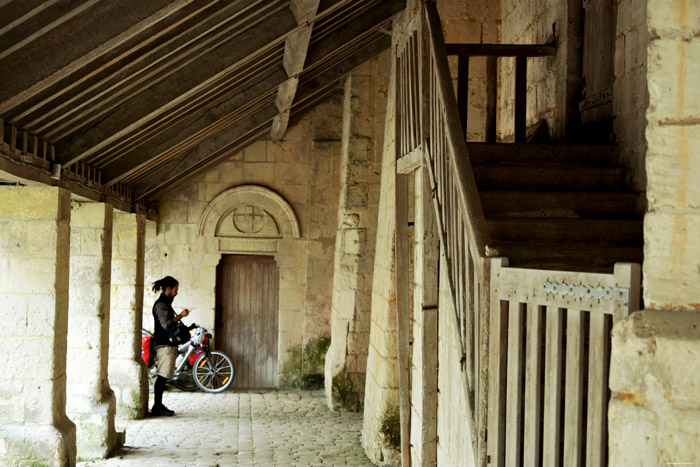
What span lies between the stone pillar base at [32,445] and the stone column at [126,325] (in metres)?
2.87

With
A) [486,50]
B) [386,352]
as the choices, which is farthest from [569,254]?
[386,352]

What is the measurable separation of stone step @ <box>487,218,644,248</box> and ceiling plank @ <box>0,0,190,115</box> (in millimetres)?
1736

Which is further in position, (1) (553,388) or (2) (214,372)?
(2) (214,372)

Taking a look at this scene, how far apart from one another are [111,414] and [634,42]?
494 cm

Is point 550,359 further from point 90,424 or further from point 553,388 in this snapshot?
point 90,424

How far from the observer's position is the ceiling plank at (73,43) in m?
3.27

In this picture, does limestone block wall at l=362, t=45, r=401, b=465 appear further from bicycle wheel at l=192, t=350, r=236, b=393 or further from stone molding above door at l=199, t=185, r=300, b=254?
stone molding above door at l=199, t=185, r=300, b=254

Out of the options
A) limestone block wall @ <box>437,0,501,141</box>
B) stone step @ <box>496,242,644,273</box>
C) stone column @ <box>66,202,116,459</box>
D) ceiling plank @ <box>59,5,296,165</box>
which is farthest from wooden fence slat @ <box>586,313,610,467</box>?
stone column @ <box>66,202,116,459</box>

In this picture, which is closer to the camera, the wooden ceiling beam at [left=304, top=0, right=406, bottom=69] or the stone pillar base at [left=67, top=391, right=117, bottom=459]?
the stone pillar base at [left=67, top=391, right=117, bottom=459]

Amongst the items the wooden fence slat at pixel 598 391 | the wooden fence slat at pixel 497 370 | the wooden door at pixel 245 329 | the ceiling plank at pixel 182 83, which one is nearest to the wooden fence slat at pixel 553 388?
the wooden fence slat at pixel 598 391

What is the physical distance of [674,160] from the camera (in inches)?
71.1

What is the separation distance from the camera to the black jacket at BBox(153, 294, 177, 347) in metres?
8.10

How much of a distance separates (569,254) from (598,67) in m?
1.87

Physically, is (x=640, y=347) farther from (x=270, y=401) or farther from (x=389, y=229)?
(x=270, y=401)
